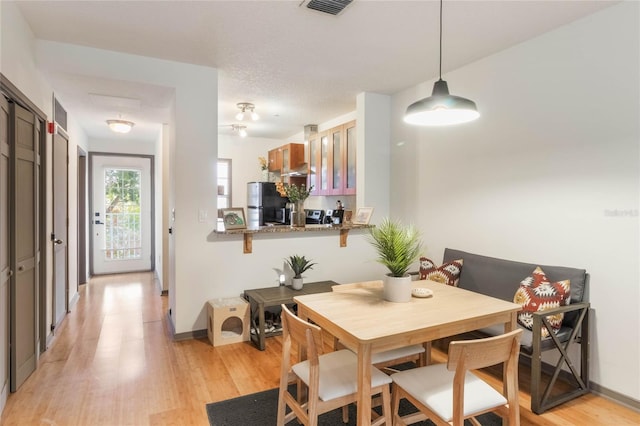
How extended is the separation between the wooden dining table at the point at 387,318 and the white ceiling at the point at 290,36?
1906 mm

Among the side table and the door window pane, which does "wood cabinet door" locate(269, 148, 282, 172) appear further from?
the side table

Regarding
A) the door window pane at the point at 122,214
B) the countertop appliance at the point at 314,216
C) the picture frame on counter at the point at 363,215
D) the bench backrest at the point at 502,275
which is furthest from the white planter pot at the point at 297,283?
the door window pane at the point at 122,214

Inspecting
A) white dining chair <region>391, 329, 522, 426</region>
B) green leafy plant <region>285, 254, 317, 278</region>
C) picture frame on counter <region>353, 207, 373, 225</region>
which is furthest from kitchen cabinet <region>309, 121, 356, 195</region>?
white dining chair <region>391, 329, 522, 426</region>

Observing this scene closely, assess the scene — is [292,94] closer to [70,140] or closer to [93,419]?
[70,140]

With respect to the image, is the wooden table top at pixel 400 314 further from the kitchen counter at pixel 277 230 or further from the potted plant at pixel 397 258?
the kitchen counter at pixel 277 230

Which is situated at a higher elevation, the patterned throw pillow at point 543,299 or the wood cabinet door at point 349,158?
the wood cabinet door at point 349,158

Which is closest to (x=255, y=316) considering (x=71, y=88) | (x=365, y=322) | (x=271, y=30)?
(x=365, y=322)

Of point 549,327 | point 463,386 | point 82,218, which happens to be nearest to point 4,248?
point 463,386

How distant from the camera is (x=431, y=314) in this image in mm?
1987

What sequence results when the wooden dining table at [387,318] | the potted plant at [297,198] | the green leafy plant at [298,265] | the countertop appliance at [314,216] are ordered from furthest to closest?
1. the countertop appliance at [314,216]
2. the potted plant at [297,198]
3. the green leafy plant at [298,265]
4. the wooden dining table at [387,318]

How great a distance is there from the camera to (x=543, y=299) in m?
2.50

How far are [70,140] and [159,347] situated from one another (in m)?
2.92

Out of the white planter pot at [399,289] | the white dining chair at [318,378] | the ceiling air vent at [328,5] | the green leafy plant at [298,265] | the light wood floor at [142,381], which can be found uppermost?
the ceiling air vent at [328,5]

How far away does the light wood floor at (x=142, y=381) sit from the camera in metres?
2.27
